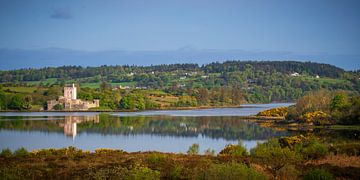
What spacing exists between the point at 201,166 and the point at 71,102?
121 meters

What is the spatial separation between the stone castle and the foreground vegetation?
104575 mm

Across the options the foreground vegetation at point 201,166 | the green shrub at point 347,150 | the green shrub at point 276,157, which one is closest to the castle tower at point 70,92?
the foreground vegetation at point 201,166

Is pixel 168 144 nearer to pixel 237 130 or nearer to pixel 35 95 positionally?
pixel 237 130

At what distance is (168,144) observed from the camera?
174 ft

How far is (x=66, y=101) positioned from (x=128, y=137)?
279 feet

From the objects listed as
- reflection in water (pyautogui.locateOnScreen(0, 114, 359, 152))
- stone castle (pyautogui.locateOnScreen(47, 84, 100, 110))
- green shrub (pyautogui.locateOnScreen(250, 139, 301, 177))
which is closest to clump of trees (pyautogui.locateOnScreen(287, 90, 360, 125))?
reflection in water (pyautogui.locateOnScreen(0, 114, 359, 152))

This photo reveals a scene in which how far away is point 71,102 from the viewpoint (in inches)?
5610

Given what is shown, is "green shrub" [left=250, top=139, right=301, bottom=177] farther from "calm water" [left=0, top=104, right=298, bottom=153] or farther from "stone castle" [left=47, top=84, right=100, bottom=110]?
"stone castle" [left=47, top=84, right=100, bottom=110]

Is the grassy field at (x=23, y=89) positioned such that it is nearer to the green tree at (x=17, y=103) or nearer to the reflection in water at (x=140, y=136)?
the green tree at (x=17, y=103)

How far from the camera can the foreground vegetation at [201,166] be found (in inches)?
738

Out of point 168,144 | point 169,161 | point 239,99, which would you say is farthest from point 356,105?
point 239,99

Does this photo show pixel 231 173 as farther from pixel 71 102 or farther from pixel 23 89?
pixel 23 89

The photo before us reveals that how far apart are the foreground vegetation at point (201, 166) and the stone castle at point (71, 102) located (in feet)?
343

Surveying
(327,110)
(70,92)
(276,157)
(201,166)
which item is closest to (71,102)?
(70,92)
